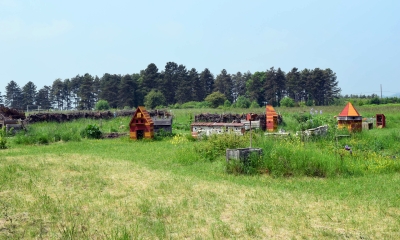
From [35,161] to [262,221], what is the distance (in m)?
8.79

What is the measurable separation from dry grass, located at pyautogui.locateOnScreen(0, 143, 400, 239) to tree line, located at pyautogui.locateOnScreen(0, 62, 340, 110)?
48.8 meters

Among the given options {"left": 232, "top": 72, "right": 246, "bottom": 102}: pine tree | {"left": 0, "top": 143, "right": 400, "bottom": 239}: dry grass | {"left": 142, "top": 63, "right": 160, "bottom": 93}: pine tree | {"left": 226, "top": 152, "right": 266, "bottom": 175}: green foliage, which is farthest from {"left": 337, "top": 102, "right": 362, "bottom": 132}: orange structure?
{"left": 232, "top": 72, "right": 246, "bottom": 102}: pine tree

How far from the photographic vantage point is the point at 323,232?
19.2ft

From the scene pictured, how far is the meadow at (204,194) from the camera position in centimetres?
603

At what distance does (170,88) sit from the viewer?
2724 inches

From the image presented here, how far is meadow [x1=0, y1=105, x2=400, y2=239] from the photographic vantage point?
19.8 ft

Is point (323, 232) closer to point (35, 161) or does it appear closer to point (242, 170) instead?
point (242, 170)

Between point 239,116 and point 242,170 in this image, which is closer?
point 242,170

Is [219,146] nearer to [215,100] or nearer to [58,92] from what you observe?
[215,100]

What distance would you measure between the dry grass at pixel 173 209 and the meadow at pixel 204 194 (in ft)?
0.06

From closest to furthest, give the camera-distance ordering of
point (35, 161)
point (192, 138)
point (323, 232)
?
point (323, 232) → point (35, 161) → point (192, 138)

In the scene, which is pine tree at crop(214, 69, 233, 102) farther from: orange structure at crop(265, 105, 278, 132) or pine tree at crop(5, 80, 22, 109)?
orange structure at crop(265, 105, 278, 132)

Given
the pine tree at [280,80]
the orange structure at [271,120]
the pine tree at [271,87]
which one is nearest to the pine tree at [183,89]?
the pine tree at [271,87]

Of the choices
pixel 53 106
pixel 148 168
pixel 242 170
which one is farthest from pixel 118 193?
pixel 53 106
